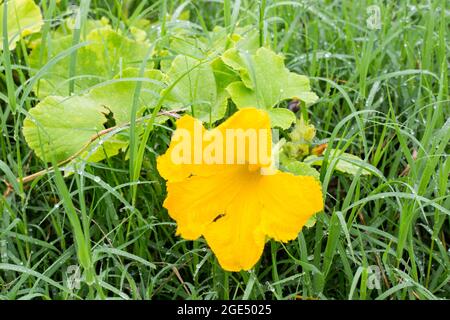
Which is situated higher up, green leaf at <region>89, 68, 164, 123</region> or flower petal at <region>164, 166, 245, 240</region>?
green leaf at <region>89, 68, 164, 123</region>

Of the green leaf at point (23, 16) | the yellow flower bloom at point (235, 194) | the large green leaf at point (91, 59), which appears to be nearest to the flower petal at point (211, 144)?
the yellow flower bloom at point (235, 194)

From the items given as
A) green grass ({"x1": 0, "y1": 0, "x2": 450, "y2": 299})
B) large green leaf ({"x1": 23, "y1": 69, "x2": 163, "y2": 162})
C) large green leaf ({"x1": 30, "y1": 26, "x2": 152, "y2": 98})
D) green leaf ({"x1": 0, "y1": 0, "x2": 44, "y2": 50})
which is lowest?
green grass ({"x1": 0, "y1": 0, "x2": 450, "y2": 299})

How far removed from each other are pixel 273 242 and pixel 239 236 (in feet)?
0.46

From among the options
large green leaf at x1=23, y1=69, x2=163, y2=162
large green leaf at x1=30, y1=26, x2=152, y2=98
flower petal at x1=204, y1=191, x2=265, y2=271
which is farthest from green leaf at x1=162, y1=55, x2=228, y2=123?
flower petal at x1=204, y1=191, x2=265, y2=271

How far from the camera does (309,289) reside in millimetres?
1525

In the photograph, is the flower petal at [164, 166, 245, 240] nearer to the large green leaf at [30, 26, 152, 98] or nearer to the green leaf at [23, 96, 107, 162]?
the green leaf at [23, 96, 107, 162]

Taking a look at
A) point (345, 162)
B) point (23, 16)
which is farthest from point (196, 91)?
point (23, 16)

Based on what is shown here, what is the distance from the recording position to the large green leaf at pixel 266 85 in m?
1.66

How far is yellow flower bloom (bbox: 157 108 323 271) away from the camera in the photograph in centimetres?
140

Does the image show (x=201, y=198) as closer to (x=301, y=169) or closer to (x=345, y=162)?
(x=301, y=169)

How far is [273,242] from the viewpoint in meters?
1.55

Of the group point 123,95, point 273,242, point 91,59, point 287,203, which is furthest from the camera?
point 91,59

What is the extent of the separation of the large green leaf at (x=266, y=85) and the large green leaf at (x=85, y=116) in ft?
0.56
